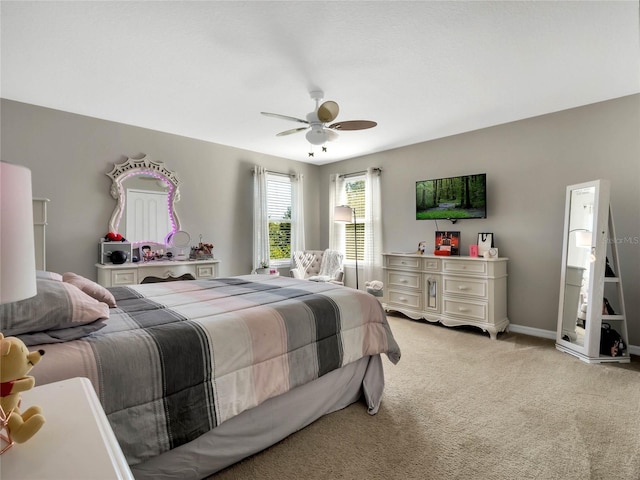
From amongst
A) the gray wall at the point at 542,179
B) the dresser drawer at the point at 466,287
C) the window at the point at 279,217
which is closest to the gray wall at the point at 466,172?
the gray wall at the point at 542,179

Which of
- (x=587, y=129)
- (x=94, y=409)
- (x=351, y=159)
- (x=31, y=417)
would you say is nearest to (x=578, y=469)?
(x=94, y=409)

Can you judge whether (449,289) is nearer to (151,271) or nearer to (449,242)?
(449,242)

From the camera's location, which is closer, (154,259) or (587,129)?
(587,129)

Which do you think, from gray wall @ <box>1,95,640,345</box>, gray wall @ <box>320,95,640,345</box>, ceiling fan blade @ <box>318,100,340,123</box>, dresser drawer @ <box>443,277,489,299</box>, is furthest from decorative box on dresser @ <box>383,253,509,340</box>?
ceiling fan blade @ <box>318,100,340,123</box>

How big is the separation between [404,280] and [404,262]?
250mm

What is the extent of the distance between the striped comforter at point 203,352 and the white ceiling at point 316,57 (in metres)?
1.79

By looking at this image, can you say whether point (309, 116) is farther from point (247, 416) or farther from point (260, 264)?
point (260, 264)

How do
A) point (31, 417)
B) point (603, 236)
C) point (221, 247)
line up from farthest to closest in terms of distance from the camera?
point (221, 247)
point (603, 236)
point (31, 417)

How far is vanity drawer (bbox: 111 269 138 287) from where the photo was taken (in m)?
3.65

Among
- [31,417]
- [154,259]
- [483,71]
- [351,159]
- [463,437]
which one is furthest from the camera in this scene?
[351,159]

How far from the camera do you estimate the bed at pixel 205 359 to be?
1.31 meters

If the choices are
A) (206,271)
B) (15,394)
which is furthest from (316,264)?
(15,394)

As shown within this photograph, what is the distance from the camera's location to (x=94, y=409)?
2.76 ft

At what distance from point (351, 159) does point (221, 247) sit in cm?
267
